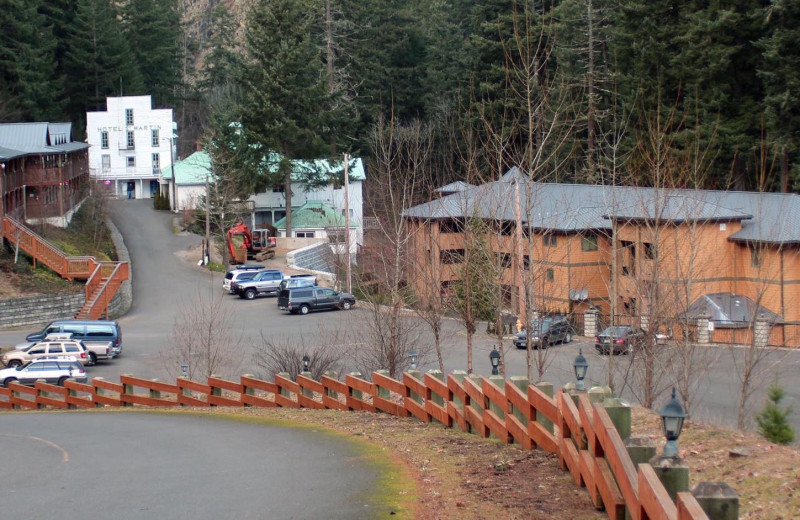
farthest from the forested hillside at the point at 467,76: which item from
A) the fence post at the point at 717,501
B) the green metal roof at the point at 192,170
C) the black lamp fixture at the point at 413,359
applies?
the fence post at the point at 717,501

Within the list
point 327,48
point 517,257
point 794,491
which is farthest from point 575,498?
point 327,48

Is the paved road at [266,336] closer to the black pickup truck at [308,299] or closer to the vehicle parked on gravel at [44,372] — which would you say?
the black pickup truck at [308,299]

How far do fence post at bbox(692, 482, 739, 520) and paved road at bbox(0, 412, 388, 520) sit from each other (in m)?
4.08

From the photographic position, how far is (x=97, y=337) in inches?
1491

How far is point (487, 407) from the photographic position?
38.9 feet

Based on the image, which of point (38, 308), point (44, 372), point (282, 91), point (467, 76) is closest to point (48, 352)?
point (44, 372)

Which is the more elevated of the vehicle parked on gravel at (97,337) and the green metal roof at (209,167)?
the green metal roof at (209,167)

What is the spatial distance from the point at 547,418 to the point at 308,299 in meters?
37.4

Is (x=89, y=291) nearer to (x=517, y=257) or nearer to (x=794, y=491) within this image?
(x=517, y=257)

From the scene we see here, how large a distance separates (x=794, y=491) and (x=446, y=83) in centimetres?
7331

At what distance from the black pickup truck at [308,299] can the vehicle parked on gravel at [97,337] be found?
34.8ft

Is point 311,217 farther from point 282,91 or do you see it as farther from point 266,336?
point 266,336

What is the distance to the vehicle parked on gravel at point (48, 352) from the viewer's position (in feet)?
116

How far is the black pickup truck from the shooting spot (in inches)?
1843
